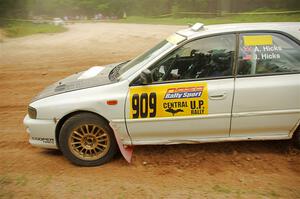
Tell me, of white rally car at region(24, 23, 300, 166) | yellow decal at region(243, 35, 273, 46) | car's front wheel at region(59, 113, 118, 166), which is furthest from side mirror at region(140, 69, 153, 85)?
yellow decal at region(243, 35, 273, 46)

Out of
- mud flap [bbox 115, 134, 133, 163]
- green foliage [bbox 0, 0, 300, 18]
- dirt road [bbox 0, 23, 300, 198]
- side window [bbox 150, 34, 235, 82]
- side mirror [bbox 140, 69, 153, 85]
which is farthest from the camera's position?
green foliage [bbox 0, 0, 300, 18]

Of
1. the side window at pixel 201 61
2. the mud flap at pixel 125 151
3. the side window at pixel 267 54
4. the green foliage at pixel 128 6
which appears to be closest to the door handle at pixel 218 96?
the side window at pixel 201 61

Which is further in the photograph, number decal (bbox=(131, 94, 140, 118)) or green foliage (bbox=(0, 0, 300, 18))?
green foliage (bbox=(0, 0, 300, 18))

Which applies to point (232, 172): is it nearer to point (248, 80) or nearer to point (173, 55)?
point (248, 80)

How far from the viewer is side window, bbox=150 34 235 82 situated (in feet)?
13.3

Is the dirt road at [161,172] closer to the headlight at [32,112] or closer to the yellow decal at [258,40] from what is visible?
the headlight at [32,112]

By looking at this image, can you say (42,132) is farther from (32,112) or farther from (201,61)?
(201,61)

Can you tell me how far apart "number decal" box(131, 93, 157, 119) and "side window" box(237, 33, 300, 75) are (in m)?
1.12

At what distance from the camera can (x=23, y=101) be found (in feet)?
24.0

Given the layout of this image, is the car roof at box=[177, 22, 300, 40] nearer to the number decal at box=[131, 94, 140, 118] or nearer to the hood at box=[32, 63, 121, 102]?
the number decal at box=[131, 94, 140, 118]

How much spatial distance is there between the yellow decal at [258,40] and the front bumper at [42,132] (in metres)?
2.64

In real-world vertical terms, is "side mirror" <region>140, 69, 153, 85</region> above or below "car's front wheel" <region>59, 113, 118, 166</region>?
above

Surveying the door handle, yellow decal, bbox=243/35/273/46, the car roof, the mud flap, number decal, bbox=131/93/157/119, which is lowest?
the mud flap

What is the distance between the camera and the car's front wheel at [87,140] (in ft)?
13.6
